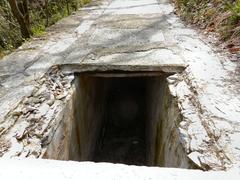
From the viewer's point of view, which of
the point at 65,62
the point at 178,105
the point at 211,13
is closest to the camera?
the point at 178,105

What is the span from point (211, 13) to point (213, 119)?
2.39 meters

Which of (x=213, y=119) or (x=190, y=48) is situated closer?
(x=213, y=119)

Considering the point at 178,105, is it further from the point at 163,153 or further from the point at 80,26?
the point at 80,26

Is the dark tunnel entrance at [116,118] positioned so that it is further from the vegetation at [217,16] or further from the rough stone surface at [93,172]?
the rough stone surface at [93,172]

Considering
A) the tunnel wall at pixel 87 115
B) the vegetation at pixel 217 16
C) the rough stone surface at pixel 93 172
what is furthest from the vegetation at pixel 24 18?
the rough stone surface at pixel 93 172

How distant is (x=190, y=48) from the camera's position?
2961 millimetres

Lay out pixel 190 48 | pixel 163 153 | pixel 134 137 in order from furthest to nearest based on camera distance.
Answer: pixel 134 137 → pixel 190 48 → pixel 163 153

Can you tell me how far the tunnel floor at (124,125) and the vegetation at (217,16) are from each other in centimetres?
173

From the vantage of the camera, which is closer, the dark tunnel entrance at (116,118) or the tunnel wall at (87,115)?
the tunnel wall at (87,115)

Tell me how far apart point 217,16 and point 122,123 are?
93.6 inches

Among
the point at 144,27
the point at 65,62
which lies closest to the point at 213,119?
the point at 65,62

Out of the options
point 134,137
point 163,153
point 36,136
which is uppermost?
point 36,136

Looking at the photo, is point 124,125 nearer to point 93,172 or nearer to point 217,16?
point 217,16

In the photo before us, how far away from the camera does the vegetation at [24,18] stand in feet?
14.5
